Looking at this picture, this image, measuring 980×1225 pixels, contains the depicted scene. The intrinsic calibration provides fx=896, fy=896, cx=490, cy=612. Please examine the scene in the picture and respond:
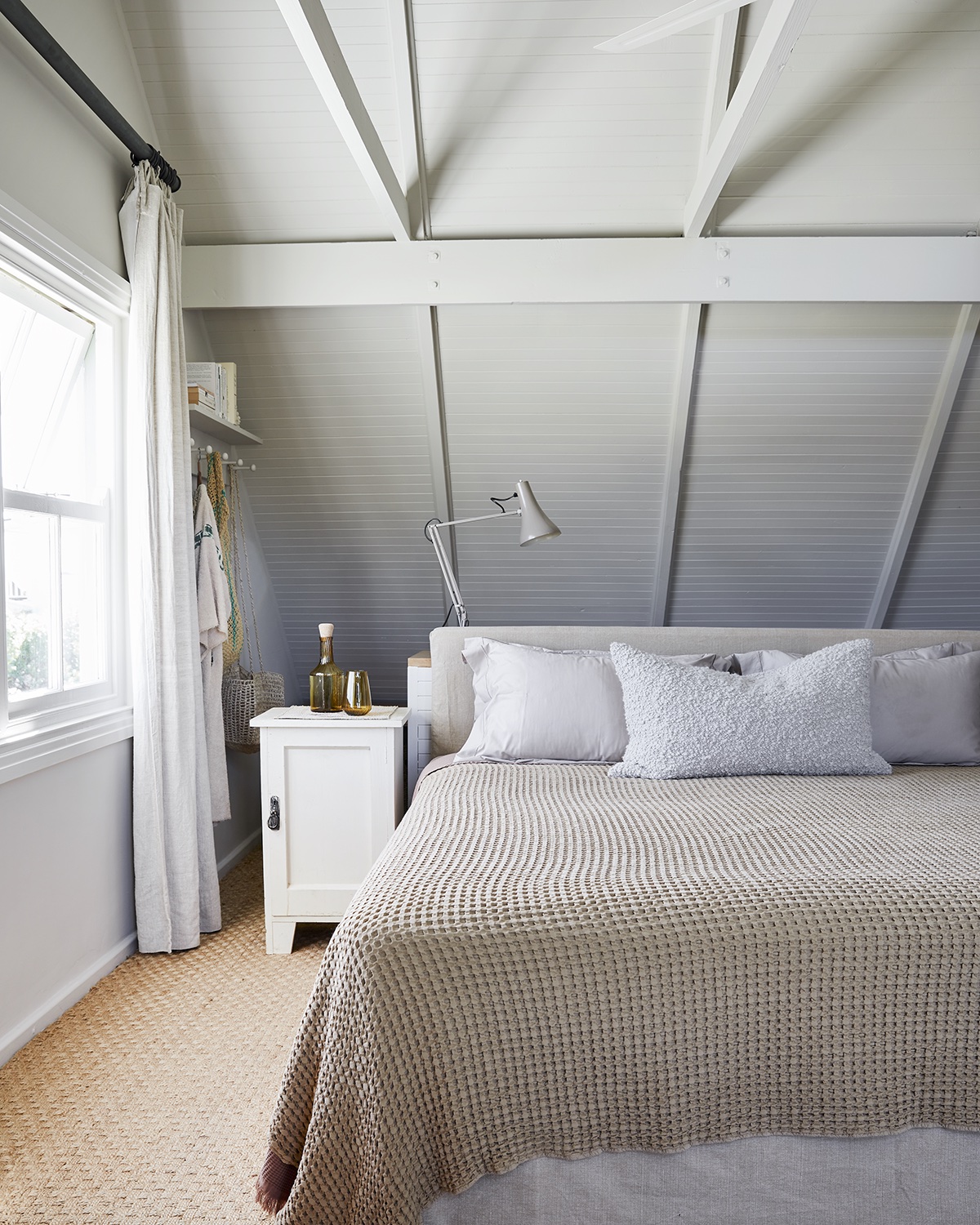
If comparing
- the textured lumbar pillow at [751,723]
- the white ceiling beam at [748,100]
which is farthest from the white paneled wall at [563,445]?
the textured lumbar pillow at [751,723]

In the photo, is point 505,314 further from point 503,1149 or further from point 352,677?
point 503,1149

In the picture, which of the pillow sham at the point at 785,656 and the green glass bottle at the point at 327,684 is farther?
the green glass bottle at the point at 327,684

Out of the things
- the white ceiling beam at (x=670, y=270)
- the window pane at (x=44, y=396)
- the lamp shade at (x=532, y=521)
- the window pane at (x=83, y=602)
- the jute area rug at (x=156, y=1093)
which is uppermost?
the white ceiling beam at (x=670, y=270)

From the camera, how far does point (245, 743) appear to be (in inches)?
118

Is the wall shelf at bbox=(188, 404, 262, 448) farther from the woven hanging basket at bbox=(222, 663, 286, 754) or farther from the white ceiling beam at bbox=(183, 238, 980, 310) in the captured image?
the woven hanging basket at bbox=(222, 663, 286, 754)

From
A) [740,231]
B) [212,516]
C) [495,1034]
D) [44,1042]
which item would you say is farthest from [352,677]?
[740,231]

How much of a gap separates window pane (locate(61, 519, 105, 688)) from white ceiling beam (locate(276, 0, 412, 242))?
121cm

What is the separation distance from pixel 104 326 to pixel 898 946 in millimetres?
2393

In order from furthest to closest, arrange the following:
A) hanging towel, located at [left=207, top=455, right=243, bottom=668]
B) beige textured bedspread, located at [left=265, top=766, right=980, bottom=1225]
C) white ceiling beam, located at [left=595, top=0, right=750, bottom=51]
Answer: hanging towel, located at [left=207, top=455, right=243, bottom=668] → white ceiling beam, located at [left=595, top=0, right=750, bottom=51] → beige textured bedspread, located at [left=265, top=766, right=980, bottom=1225]

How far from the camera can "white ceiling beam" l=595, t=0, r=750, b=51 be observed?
5.32 feet

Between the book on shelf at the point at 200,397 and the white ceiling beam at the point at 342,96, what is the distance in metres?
0.78

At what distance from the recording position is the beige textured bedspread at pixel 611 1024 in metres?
1.12

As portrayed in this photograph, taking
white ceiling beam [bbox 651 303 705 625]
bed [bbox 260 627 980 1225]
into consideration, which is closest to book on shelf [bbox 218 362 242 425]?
white ceiling beam [bbox 651 303 705 625]

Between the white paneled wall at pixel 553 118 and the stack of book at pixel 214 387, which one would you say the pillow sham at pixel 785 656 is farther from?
the stack of book at pixel 214 387
